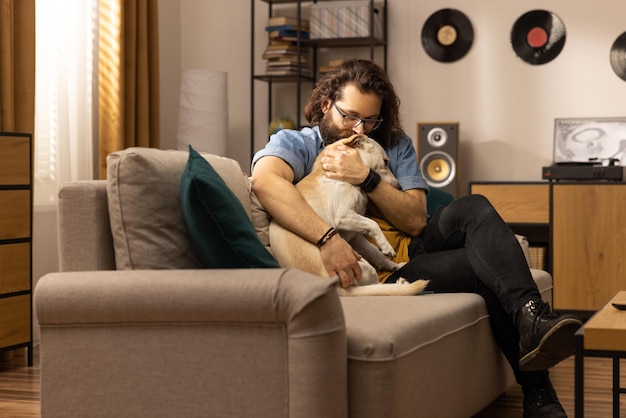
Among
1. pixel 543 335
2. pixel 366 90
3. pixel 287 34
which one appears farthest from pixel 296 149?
pixel 287 34

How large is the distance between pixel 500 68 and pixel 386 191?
9.15ft

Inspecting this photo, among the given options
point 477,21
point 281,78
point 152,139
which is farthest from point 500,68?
Result: point 152,139

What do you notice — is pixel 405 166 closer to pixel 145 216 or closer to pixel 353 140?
pixel 353 140

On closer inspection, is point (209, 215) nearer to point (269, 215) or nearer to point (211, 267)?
point (211, 267)

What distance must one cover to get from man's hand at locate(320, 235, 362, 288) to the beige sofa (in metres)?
0.21

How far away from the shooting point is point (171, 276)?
184cm

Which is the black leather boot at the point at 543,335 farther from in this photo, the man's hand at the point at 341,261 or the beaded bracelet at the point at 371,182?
the beaded bracelet at the point at 371,182

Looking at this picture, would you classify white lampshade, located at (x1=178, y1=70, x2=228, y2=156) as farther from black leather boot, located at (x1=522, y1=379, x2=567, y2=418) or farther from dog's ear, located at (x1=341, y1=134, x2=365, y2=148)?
black leather boot, located at (x1=522, y1=379, x2=567, y2=418)

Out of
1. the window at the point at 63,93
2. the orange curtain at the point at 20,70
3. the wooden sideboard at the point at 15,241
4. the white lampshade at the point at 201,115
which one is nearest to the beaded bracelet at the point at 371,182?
the wooden sideboard at the point at 15,241

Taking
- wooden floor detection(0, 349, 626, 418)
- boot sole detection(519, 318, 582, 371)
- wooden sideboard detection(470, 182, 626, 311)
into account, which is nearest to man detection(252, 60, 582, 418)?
boot sole detection(519, 318, 582, 371)

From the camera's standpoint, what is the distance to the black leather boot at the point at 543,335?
2.09m

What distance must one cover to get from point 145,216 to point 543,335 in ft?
3.28

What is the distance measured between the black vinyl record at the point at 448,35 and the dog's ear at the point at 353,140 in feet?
8.84

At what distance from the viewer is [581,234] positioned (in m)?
4.60
